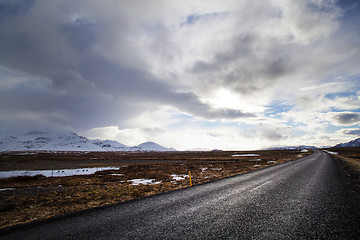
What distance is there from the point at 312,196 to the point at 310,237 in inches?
210

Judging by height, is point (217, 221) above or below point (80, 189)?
above

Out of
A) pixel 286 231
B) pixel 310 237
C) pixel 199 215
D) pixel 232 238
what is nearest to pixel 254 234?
pixel 232 238

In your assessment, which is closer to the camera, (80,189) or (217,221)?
(217,221)

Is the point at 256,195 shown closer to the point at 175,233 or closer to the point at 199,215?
the point at 199,215

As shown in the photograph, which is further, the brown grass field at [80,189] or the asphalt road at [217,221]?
the brown grass field at [80,189]

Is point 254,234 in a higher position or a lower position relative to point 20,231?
higher

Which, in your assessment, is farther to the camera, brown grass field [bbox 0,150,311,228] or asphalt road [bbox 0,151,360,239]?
brown grass field [bbox 0,150,311,228]

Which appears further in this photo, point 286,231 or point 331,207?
point 331,207

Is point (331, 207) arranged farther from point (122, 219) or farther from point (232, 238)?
point (122, 219)

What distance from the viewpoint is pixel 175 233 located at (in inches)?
175

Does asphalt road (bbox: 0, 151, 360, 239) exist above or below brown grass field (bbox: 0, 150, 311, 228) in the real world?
above

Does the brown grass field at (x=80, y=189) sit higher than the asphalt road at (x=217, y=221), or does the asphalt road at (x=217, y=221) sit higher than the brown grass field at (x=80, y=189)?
the asphalt road at (x=217, y=221)

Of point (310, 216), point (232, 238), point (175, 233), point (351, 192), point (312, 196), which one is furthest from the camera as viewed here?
point (351, 192)

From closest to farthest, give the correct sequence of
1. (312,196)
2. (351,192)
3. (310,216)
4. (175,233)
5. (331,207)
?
(175,233) → (310,216) → (331,207) → (312,196) → (351,192)
